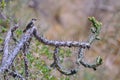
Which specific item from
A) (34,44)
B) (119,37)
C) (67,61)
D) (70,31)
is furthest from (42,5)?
(34,44)

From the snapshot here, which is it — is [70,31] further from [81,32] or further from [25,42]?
[25,42]

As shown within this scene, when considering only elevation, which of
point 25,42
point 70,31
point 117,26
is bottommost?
point 70,31

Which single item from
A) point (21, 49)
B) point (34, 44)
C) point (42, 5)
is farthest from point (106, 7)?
point (21, 49)

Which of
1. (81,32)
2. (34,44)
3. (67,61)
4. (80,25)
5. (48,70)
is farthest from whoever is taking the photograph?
(80,25)

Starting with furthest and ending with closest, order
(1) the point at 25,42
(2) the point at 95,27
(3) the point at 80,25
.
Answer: (3) the point at 80,25, (2) the point at 95,27, (1) the point at 25,42

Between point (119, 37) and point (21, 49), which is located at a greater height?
point (21, 49)

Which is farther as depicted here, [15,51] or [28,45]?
[28,45]

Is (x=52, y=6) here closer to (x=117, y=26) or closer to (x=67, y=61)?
(x=117, y=26)

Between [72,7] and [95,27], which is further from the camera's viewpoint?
[72,7]

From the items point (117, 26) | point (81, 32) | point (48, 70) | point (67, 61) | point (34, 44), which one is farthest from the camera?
point (81, 32)
